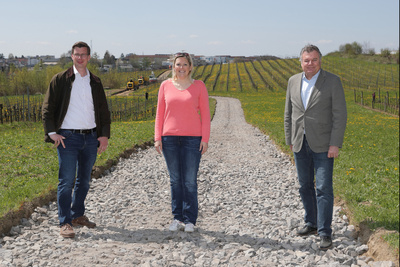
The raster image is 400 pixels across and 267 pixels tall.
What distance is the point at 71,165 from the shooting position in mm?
4977

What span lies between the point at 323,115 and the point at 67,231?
3.72 metres

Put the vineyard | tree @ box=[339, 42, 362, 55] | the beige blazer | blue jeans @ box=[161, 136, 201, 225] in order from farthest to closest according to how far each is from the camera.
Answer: tree @ box=[339, 42, 362, 55] → the vineyard → blue jeans @ box=[161, 136, 201, 225] → the beige blazer

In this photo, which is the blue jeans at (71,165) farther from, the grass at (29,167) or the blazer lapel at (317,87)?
the blazer lapel at (317,87)

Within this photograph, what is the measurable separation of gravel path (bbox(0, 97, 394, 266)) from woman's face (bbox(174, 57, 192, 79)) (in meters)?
2.21

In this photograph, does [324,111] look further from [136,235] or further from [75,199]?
[75,199]

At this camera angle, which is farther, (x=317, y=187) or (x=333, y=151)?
(x=317, y=187)

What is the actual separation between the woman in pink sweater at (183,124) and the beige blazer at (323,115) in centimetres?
126

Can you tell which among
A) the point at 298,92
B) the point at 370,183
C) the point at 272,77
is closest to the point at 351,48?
the point at 272,77

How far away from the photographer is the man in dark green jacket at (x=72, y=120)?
192 inches

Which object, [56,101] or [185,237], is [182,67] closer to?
[56,101]

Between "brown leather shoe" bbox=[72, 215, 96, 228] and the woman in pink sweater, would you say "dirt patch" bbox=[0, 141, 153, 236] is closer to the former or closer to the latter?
"brown leather shoe" bbox=[72, 215, 96, 228]

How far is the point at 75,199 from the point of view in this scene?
5418 mm

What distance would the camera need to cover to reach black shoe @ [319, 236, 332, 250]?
474cm

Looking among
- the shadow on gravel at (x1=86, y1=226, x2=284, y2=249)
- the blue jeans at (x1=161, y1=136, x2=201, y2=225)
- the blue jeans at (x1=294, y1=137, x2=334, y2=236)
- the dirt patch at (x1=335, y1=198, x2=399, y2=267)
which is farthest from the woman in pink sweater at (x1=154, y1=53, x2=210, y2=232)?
the dirt patch at (x1=335, y1=198, x2=399, y2=267)
